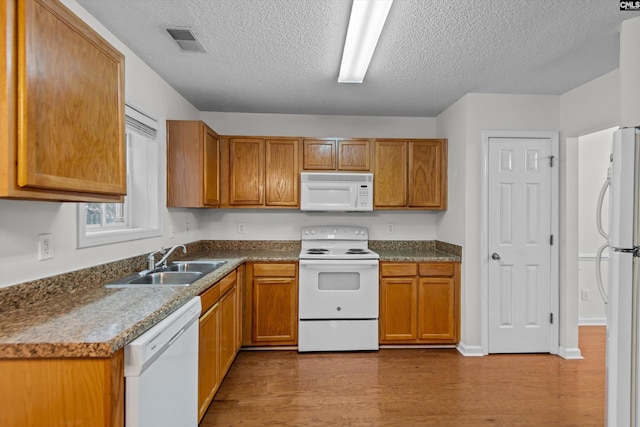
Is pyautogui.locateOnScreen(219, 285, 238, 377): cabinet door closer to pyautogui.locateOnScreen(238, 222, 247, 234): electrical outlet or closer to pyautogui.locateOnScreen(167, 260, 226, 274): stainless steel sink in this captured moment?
pyautogui.locateOnScreen(167, 260, 226, 274): stainless steel sink

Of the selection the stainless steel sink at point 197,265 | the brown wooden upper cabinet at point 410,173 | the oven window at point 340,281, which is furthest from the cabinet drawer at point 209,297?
the brown wooden upper cabinet at point 410,173

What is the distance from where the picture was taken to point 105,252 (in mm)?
1996

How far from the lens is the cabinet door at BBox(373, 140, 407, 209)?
3449 millimetres

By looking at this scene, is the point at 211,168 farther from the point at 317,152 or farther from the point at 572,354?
the point at 572,354

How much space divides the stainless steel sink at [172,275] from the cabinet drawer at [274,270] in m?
0.45

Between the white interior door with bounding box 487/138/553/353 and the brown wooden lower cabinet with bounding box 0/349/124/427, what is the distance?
308cm

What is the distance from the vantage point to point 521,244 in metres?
3.04

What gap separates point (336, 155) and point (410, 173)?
829 mm

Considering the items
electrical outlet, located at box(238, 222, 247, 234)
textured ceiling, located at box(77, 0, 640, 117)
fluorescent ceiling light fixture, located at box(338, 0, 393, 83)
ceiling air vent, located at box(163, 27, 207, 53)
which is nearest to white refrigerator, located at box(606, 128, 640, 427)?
textured ceiling, located at box(77, 0, 640, 117)

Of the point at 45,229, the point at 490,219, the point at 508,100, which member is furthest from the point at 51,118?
the point at 508,100

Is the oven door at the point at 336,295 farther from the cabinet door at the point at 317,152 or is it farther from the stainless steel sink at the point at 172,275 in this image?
the cabinet door at the point at 317,152

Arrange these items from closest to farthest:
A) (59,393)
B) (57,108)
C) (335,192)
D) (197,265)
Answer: (59,393)
(57,108)
(197,265)
(335,192)

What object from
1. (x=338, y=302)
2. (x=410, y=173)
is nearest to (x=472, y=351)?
(x=338, y=302)

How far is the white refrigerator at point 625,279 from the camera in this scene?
156 centimetres
